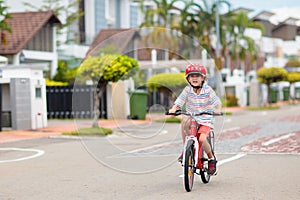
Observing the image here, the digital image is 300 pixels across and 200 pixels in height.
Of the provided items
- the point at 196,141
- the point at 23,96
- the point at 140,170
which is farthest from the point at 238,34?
the point at 196,141

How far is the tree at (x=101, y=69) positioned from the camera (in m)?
19.2

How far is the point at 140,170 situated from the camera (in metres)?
10.8

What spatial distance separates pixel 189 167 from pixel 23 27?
95.9ft

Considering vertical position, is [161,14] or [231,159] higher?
[161,14]

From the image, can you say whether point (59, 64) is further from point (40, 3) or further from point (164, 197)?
point (164, 197)

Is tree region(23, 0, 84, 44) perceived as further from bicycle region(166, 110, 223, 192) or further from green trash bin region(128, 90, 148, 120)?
bicycle region(166, 110, 223, 192)

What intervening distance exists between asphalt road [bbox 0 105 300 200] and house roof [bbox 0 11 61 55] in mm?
17562

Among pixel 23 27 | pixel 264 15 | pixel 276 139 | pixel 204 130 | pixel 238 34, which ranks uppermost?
pixel 264 15

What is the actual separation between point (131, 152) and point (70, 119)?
51.3ft

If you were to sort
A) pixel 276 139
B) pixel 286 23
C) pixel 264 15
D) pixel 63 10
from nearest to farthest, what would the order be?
A: pixel 276 139 → pixel 63 10 → pixel 264 15 → pixel 286 23

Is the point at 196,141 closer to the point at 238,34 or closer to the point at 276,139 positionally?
the point at 276,139

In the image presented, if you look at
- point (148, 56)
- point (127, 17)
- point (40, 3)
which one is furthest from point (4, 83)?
point (127, 17)

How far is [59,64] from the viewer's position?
39.9m

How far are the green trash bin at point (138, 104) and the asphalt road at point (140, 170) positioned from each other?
33.4 feet
